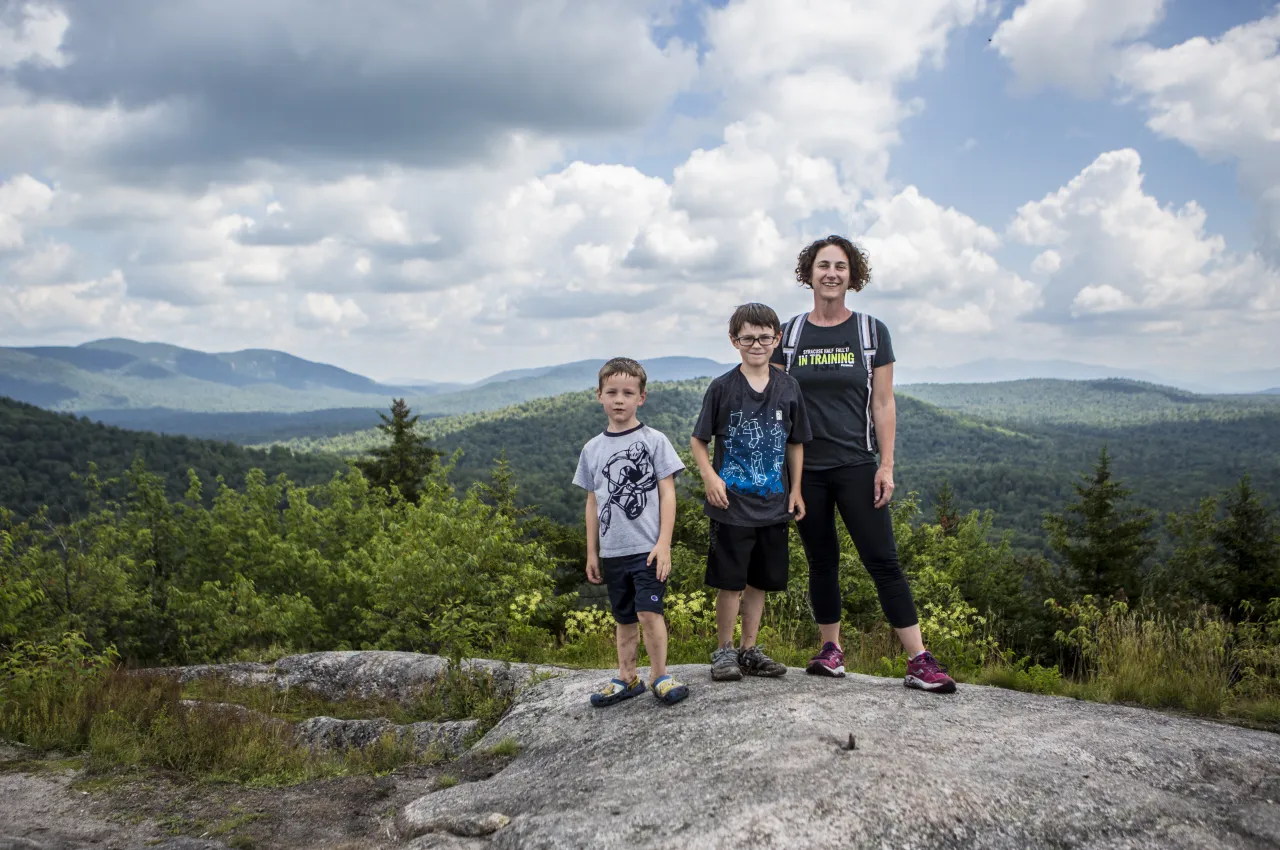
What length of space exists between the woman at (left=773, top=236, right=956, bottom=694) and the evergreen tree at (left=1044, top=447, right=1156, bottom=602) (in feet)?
107

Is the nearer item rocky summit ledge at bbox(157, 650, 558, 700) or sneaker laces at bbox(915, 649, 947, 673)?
sneaker laces at bbox(915, 649, 947, 673)

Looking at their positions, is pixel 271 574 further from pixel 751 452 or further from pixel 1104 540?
pixel 1104 540

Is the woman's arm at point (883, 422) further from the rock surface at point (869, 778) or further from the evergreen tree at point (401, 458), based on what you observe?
the evergreen tree at point (401, 458)

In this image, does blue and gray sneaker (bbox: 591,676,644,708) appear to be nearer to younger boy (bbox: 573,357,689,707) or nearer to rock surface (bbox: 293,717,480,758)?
younger boy (bbox: 573,357,689,707)

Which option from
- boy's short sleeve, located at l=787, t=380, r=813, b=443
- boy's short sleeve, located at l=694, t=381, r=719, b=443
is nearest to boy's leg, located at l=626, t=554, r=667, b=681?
boy's short sleeve, located at l=694, t=381, r=719, b=443

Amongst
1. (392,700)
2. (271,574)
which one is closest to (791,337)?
(392,700)

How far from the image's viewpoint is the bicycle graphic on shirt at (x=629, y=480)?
178 inches

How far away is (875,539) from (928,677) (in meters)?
0.93

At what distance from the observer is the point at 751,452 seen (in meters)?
4.43

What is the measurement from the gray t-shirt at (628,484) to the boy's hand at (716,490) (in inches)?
8.8

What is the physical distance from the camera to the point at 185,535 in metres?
19.0

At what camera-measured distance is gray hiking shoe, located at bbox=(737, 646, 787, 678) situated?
4.99 metres

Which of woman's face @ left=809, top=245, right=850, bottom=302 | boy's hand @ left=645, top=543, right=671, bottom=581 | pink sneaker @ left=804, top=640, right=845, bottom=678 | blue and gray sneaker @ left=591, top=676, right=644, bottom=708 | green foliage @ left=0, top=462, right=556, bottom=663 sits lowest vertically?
green foliage @ left=0, top=462, right=556, bottom=663

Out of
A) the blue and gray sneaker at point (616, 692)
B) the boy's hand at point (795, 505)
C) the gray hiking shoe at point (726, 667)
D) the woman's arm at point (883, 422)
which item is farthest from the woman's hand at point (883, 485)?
the blue and gray sneaker at point (616, 692)
